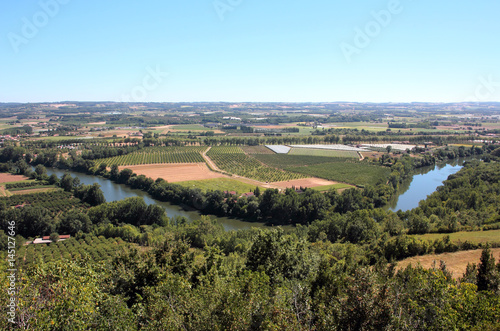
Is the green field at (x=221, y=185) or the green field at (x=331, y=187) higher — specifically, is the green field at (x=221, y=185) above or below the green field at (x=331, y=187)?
below

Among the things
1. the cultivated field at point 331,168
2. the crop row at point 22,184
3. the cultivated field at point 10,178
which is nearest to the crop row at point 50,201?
the crop row at point 22,184

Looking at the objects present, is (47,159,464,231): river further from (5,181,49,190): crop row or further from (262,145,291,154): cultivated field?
(262,145,291,154): cultivated field

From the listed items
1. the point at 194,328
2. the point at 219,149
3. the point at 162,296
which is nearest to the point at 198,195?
the point at 162,296

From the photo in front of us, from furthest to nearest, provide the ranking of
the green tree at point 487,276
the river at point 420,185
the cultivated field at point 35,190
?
the cultivated field at point 35,190 < the river at point 420,185 < the green tree at point 487,276

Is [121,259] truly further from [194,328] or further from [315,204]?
[315,204]

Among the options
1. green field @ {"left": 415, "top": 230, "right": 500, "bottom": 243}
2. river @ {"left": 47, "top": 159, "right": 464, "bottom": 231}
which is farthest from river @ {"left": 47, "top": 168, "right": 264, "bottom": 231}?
green field @ {"left": 415, "top": 230, "right": 500, "bottom": 243}

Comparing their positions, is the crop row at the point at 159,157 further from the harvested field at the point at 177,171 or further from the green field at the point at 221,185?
the green field at the point at 221,185

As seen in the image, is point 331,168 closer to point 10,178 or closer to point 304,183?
point 304,183

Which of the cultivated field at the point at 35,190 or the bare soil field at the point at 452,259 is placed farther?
the cultivated field at the point at 35,190

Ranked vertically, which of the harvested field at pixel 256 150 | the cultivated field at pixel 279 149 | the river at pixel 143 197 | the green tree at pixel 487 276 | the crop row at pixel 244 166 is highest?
the green tree at pixel 487 276
